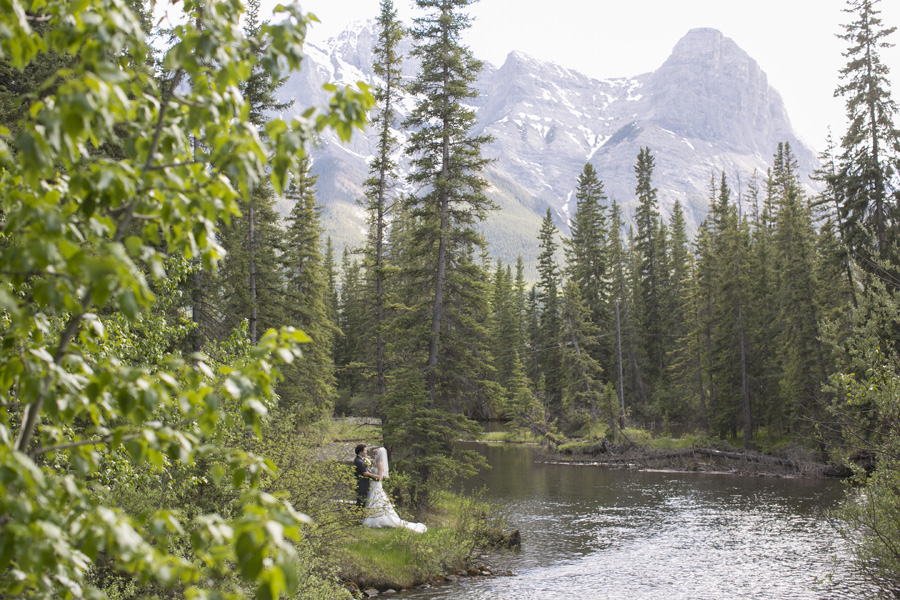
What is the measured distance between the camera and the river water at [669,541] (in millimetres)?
12508

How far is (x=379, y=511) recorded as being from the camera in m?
14.4

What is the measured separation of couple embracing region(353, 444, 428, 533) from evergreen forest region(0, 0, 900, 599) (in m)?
1.69

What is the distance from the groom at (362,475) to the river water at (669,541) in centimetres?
241

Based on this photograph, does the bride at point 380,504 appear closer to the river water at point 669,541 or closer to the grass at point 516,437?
the river water at point 669,541

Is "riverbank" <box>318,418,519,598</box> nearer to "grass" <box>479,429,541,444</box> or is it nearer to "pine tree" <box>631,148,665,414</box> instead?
"grass" <box>479,429,541,444</box>

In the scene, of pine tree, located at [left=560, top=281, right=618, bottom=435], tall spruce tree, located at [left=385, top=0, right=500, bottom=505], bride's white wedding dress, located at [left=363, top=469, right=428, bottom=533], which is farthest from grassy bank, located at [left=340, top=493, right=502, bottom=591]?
pine tree, located at [left=560, top=281, right=618, bottom=435]

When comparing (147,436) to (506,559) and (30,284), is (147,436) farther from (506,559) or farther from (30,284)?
(506,559)

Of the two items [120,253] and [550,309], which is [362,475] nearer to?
[120,253]

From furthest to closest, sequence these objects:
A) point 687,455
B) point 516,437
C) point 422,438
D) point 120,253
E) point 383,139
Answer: point 516,437
point 687,455
point 383,139
point 422,438
point 120,253

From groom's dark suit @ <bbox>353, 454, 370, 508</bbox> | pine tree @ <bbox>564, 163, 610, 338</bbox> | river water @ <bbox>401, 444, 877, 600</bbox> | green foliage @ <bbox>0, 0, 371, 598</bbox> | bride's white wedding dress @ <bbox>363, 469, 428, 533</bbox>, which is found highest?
pine tree @ <bbox>564, 163, 610, 338</bbox>

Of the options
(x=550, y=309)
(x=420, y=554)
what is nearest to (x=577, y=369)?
(x=550, y=309)

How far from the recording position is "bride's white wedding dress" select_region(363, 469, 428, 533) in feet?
46.5

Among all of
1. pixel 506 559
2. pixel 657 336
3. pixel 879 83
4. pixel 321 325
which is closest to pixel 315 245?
pixel 321 325

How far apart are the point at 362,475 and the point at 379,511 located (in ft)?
4.19
